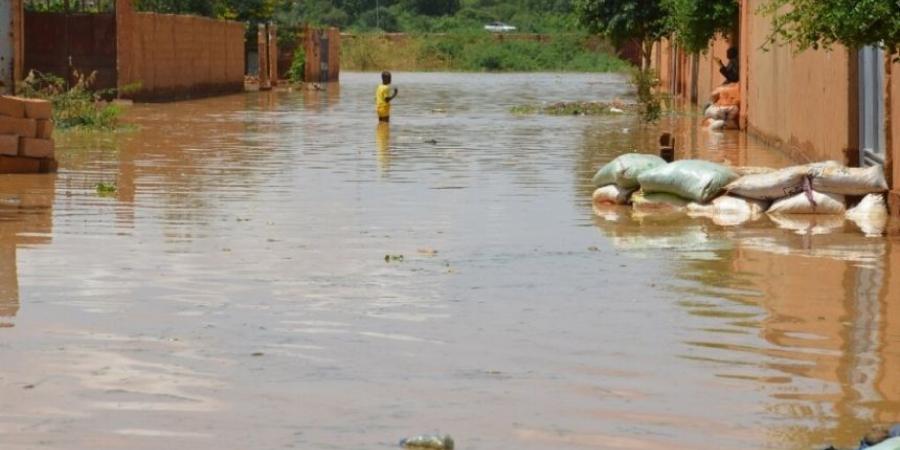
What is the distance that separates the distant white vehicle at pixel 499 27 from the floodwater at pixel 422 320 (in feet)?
261

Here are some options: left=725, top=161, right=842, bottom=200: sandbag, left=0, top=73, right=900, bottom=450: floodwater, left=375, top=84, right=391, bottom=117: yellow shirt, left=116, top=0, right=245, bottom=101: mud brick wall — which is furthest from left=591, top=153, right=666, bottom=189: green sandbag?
left=116, top=0, right=245, bottom=101: mud brick wall

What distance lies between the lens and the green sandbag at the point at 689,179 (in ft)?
45.1

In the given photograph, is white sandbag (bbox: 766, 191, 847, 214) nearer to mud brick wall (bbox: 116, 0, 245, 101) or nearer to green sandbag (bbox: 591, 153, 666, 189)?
green sandbag (bbox: 591, 153, 666, 189)

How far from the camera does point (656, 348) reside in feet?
25.4

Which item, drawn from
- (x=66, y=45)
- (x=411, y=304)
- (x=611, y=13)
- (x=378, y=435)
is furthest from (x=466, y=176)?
(x=611, y=13)

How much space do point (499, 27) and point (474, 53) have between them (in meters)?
19.7

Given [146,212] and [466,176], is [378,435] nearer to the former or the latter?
[146,212]

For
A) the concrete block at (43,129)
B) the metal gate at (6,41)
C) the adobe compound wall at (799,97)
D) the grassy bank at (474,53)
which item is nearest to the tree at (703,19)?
the adobe compound wall at (799,97)

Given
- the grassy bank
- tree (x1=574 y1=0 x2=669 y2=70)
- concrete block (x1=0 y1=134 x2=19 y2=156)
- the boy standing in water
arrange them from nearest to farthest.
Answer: concrete block (x1=0 y1=134 x2=19 y2=156) → the boy standing in water → tree (x1=574 y1=0 x2=669 y2=70) → the grassy bank

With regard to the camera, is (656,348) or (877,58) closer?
(656,348)

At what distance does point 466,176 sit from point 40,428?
38.3ft

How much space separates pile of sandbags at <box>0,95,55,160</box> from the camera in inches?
650

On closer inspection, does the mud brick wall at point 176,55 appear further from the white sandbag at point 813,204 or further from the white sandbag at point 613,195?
the white sandbag at point 813,204

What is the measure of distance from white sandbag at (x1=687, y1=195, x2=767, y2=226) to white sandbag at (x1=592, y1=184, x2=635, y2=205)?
776 millimetres
